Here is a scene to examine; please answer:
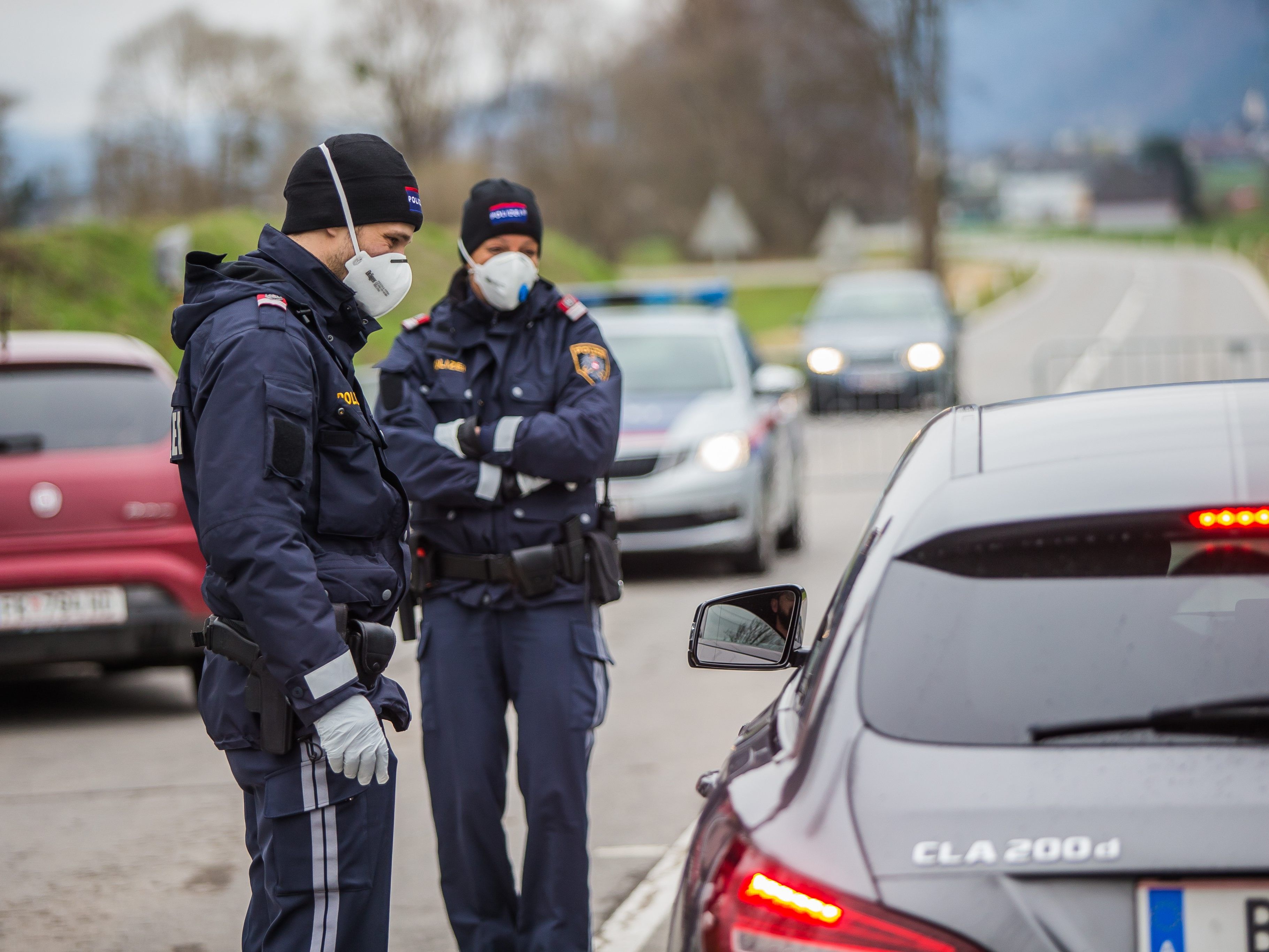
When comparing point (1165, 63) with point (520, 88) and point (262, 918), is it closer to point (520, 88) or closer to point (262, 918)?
point (520, 88)

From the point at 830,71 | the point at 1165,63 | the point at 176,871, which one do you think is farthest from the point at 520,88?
the point at 176,871

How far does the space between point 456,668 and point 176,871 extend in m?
1.80

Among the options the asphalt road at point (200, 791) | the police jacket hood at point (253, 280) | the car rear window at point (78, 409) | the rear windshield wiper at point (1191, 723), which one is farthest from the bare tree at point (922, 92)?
the rear windshield wiper at point (1191, 723)

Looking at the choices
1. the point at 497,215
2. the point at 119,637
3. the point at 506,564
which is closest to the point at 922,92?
the point at 119,637

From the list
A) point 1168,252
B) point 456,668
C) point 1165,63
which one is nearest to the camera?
point 456,668

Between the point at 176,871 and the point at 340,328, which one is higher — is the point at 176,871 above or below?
below

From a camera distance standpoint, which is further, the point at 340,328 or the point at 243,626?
the point at 340,328

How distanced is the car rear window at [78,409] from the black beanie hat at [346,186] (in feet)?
13.8

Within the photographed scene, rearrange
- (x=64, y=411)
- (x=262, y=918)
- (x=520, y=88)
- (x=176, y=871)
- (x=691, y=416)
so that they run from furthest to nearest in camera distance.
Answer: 1. (x=520, y=88)
2. (x=691, y=416)
3. (x=64, y=411)
4. (x=176, y=871)
5. (x=262, y=918)

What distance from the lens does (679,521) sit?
34.5ft

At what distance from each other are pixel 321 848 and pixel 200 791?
355 cm

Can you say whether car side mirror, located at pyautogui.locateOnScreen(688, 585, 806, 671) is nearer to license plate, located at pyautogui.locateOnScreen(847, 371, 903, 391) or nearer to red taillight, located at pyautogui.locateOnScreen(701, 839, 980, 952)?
red taillight, located at pyautogui.locateOnScreen(701, 839, 980, 952)

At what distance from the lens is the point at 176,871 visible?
211 inches

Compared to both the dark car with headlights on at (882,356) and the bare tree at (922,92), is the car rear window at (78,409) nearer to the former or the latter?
the dark car with headlights on at (882,356)
